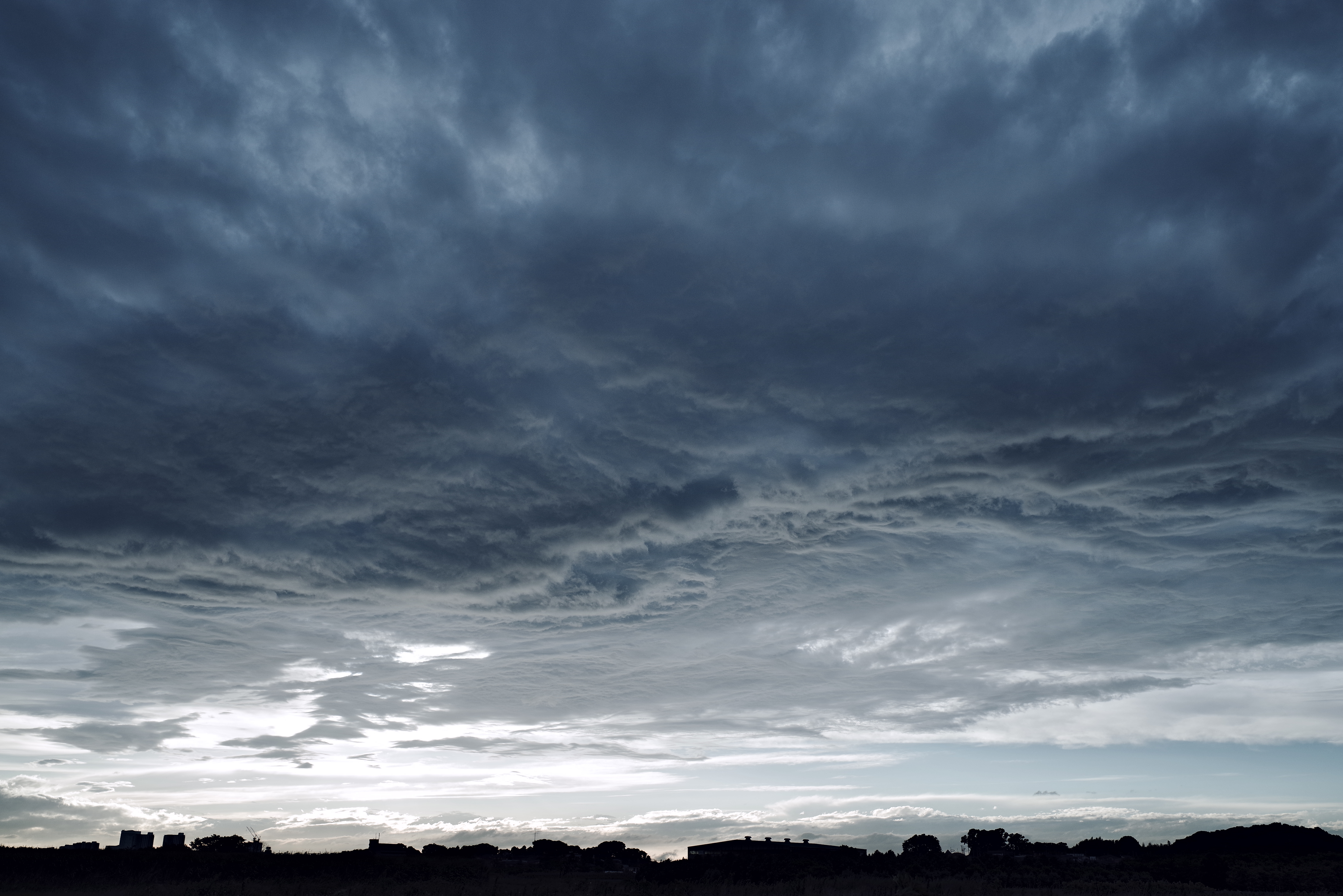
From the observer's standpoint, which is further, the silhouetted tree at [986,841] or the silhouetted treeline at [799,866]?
the silhouetted tree at [986,841]

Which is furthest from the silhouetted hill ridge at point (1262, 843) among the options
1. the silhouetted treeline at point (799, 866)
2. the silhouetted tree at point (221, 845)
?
the silhouetted tree at point (221, 845)

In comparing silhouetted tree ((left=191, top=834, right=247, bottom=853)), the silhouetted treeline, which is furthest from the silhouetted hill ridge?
silhouetted tree ((left=191, top=834, right=247, bottom=853))

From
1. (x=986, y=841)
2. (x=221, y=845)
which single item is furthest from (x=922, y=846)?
(x=221, y=845)

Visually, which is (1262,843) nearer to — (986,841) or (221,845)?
(986,841)

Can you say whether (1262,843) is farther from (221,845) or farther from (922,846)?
(221,845)

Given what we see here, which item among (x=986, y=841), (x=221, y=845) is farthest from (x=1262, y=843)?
(x=221, y=845)

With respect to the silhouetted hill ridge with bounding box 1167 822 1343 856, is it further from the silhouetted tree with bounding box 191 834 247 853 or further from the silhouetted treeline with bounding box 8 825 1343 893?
the silhouetted tree with bounding box 191 834 247 853

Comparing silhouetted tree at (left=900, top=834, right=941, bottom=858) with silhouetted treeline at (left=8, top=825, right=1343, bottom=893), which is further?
silhouetted tree at (left=900, top=834, right=941, bottom=858)

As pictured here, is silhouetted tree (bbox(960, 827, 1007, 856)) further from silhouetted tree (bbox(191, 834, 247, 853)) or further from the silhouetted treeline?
silhouetted tree (bbox(191, 834, 247, 853))

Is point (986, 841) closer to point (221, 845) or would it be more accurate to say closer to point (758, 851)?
point (758, 851)

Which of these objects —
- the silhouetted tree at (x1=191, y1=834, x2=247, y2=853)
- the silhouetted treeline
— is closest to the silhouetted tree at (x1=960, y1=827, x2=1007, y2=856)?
the silhouetted treeline

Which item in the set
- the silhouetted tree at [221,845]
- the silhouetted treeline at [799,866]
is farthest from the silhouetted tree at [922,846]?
the silhouetted tree at [221,845]

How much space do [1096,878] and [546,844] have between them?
6680cm

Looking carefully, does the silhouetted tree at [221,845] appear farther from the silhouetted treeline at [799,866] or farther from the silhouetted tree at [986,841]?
the silhouetted tree at [986,841]
